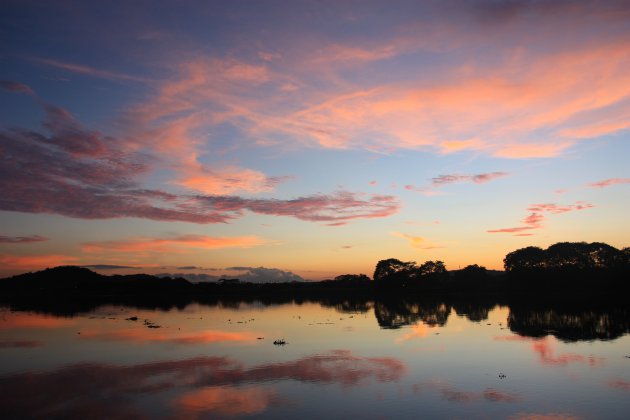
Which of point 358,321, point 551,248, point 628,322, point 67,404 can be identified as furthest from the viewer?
point 551,248

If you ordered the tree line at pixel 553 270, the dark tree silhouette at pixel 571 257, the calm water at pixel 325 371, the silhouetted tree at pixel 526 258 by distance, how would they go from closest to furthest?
1. the calm water at pixel 325 371
2. the tree line at pixel 553 270
3. the dark tree silhouette at pixel 571 257
4. the silhouetted tree at pixel 526 258

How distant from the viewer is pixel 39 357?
4356cm

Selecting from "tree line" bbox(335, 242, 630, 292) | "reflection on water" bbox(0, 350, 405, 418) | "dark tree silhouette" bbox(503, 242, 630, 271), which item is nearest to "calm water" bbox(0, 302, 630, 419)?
"reflection on water" bbox(0, 350, 405, 418)

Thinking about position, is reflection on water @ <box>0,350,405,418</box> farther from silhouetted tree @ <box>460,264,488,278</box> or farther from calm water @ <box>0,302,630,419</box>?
silhouetted tree @ <box>460,264,488,278</box>

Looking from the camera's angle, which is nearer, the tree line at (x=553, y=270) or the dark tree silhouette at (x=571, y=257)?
the tree line at (x=553, y=270)

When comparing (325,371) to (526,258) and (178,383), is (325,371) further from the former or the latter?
(526,258)

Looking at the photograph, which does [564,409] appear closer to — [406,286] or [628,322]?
[628,322]

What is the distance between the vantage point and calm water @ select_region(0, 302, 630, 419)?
2591cm

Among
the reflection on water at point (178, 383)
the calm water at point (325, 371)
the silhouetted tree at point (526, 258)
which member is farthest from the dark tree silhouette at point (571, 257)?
the reflection on water at point (178, 383)

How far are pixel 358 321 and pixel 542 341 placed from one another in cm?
3156

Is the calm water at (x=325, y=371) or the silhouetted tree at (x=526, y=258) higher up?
the silhouetted tree at (x=526, y=258)

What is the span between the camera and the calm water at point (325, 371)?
2591cm

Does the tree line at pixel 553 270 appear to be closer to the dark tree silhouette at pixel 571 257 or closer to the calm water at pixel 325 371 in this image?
the dark tree silhouette at pixel 571 257

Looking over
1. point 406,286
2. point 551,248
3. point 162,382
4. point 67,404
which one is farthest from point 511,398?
point 406,286
